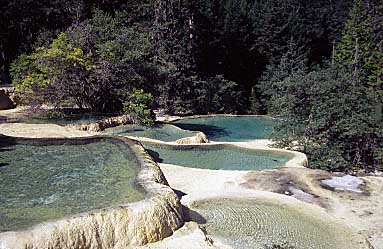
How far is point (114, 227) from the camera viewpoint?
6.09m

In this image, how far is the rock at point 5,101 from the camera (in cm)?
1948

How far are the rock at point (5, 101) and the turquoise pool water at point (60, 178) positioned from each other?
31.9 feet

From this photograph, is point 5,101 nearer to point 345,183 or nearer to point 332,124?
point 332,124

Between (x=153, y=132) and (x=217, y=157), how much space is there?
12.6 ft

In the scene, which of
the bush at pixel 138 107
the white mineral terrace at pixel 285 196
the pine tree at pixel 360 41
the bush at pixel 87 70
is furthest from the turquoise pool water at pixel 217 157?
the pine tree at pixel 360 41

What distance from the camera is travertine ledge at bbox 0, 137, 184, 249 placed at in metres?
5.30

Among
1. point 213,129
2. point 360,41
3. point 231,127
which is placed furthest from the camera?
point 360,41

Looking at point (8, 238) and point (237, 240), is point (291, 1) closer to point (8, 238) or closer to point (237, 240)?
point (237, 240)

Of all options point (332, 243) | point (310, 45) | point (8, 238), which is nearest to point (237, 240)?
point (332, 243)

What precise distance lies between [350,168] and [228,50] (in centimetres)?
2008

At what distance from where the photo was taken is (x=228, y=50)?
31.8 metres

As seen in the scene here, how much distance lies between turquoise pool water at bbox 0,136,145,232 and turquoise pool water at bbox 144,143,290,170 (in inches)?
103

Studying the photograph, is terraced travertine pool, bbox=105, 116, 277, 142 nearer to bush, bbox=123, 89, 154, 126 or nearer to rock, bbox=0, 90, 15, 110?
bush, bbox=123, 89, 154, 126

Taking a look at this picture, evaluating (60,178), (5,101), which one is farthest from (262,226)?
(5,101)
